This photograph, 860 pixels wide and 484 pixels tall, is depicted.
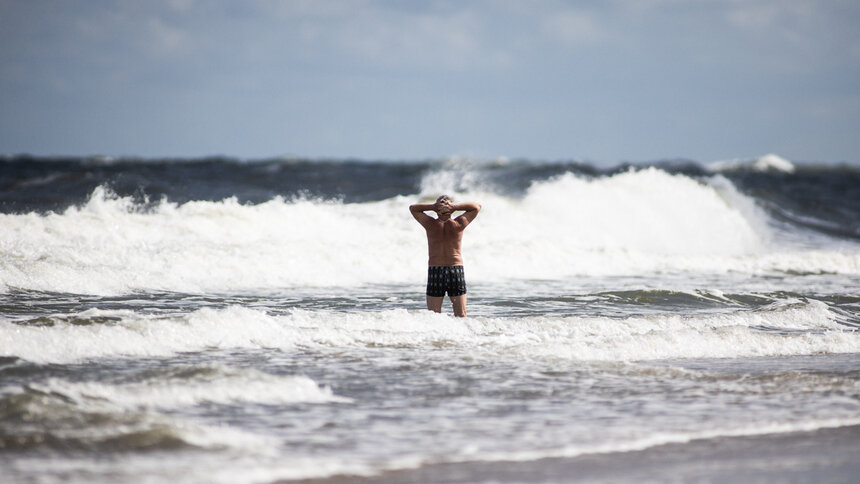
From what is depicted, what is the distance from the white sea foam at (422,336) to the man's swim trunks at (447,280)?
1.15ft

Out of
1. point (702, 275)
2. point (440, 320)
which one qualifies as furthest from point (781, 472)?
point (702, 275)

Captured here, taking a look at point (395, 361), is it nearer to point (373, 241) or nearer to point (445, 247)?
point (445, 247)

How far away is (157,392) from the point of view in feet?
18.4

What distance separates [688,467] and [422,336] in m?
4.14

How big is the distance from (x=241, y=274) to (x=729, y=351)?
28.2 ft

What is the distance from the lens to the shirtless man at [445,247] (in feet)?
29.8

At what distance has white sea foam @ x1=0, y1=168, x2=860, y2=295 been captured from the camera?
1342 cm

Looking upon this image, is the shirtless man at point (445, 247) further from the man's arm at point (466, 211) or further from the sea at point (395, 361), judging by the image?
the sea at point (395, 361)

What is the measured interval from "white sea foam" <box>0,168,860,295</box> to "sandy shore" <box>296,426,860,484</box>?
8.70m

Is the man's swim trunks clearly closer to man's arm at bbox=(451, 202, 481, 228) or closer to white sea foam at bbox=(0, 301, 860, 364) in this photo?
white sea foam at bbox=(0, 301, 860, 364)

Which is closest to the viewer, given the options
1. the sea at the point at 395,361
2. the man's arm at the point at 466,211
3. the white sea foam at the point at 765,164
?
the sea at the point at 395,361

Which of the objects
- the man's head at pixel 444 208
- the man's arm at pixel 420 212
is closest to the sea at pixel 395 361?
the man's arm at pixel 420 212

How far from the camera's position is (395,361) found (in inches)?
280

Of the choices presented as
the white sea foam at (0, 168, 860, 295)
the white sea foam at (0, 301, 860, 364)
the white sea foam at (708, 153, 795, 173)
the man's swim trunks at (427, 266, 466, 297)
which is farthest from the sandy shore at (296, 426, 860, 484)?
the white sea foam at (708, 153, 795, 173)
